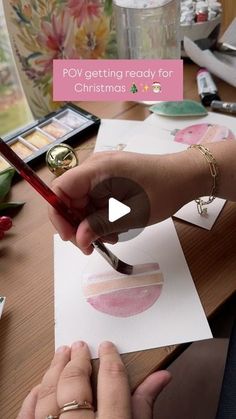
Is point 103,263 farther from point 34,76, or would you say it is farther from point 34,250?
point 34,76

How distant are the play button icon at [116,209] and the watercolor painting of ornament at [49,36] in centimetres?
32

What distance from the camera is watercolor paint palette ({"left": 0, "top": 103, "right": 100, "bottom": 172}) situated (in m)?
0.55

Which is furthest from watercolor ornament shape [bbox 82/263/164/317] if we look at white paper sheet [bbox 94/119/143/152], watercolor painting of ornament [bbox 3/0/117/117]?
watercolor painting of ornament [bbox 3/0/117/117]

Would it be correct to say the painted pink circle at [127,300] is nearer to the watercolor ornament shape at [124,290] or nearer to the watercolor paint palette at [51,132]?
the watercolor ornament shape at [124,290]

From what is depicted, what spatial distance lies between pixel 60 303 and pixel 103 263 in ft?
0.20

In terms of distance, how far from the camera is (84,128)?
577 mm

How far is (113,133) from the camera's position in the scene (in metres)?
0.58

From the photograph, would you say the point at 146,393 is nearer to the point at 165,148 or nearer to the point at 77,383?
the point at 77,383

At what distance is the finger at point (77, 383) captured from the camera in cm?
32

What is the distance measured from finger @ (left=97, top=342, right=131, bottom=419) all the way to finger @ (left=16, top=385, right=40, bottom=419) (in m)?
0.05

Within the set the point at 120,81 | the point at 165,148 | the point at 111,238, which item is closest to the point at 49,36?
the point at 120,81

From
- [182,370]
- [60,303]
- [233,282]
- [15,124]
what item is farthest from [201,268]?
[182,370]
